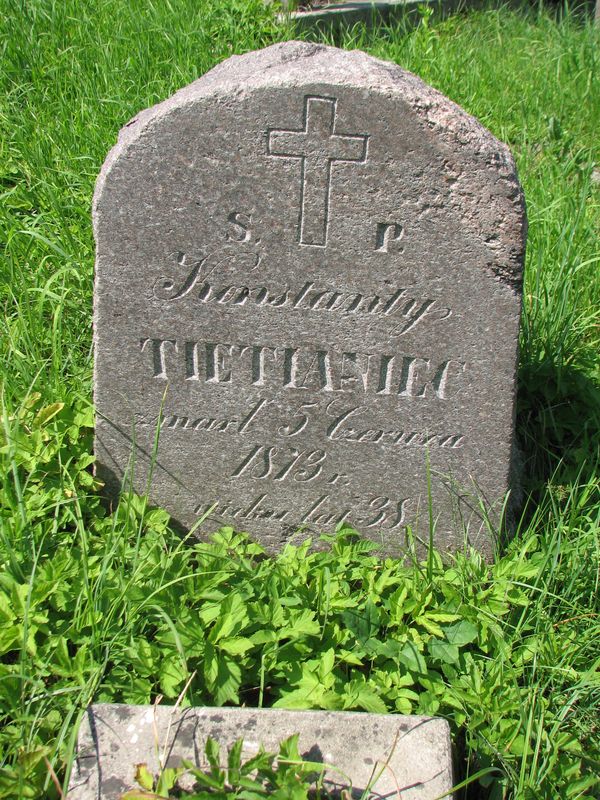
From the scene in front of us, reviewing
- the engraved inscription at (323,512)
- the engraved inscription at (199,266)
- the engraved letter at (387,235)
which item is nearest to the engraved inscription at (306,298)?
the engraved inscription at (199,266)

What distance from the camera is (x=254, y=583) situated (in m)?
2.17

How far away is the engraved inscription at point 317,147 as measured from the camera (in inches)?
76.1

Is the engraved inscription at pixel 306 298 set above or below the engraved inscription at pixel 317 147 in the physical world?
below

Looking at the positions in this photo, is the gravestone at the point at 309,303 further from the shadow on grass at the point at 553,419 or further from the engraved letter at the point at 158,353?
the shadow on grass at the point at 553,419

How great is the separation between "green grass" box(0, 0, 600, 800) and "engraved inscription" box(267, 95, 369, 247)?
975 mm

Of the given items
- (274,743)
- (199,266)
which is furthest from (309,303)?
(274,743)

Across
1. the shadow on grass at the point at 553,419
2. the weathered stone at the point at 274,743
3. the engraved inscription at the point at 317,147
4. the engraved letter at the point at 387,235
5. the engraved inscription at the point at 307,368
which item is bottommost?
the weathered stone at the point at 274,743

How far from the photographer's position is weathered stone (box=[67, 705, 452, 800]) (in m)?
1.55

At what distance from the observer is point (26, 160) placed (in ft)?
11.4

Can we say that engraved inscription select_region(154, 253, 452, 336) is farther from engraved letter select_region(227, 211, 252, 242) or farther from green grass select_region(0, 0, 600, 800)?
green grass select_region(0, 0, 600, 800)

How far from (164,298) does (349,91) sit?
701 millimetres

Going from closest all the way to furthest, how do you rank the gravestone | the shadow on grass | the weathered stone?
the weathered stone
the gravestone
the shadow on grass

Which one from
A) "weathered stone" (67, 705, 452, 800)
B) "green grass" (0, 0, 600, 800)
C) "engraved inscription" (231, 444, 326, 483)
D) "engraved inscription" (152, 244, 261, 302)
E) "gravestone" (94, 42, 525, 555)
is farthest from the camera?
"engraved inscription" (231, 444, 326, 483)

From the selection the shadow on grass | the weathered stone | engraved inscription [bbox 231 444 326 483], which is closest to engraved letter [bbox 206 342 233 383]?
engraved inscription [bbox 231 444 326 483]
